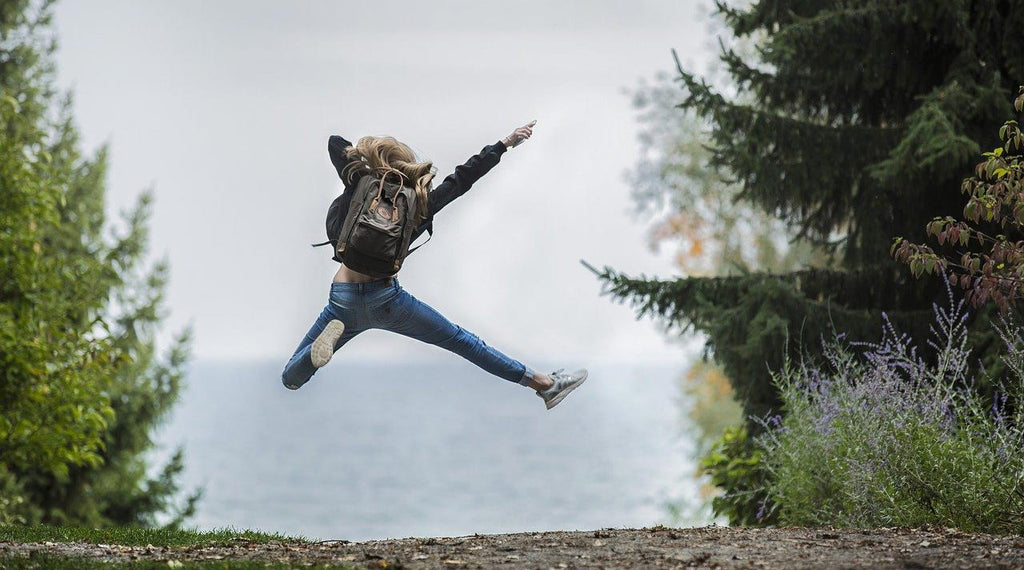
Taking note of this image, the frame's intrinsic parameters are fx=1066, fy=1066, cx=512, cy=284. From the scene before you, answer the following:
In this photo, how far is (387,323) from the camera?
6352 mm

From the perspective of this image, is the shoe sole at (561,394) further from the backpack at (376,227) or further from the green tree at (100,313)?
the green tree at (100,313)

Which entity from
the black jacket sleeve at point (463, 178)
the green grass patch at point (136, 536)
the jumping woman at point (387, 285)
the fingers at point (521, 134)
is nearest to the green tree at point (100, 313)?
the green grass patch at point (136, 536)

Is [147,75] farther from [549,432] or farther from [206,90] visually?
[549,432]

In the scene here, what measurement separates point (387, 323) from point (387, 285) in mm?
240

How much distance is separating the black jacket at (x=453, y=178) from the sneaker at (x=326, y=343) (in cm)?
70

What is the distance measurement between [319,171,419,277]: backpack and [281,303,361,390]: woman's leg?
1.21ft

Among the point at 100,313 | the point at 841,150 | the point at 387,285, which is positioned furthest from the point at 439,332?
the point at 100,313

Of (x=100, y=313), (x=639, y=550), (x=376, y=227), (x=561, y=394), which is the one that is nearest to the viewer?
(x=639, y=550)

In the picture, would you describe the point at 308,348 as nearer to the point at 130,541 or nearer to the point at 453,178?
the point at 453,178

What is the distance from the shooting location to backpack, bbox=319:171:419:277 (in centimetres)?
594

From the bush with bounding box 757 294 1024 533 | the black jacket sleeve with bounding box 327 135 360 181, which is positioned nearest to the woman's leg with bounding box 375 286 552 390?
the black jacket sleeve with bounding box 327 135 360 181

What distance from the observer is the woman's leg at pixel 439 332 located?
20.7 feet

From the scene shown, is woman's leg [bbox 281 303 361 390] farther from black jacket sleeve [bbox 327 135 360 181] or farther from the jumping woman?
black jacket sleeve [bbox 327 135 360 181]

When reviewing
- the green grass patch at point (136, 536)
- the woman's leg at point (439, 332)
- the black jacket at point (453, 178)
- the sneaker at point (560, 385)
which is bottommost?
the green grass patch at point (136, 536)
